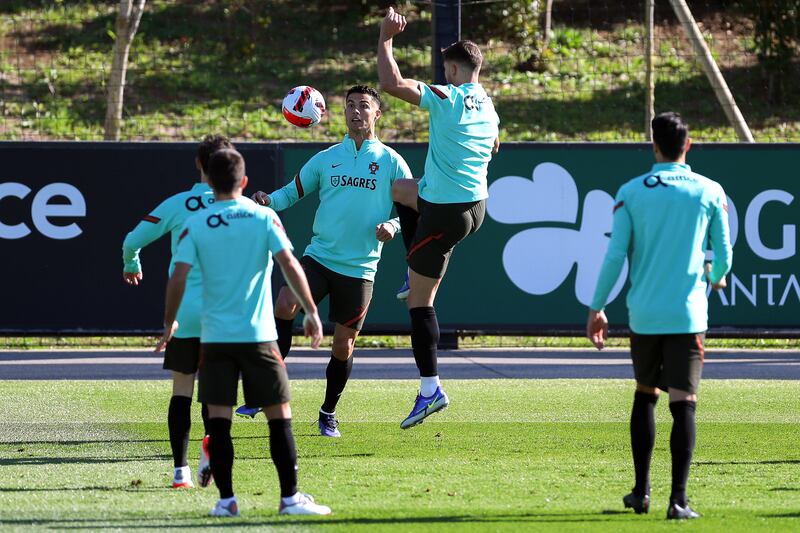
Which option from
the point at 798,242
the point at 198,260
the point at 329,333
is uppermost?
the point at 198,260

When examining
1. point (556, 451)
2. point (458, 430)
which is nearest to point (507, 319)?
point (458, 430)

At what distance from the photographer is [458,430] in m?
9.04

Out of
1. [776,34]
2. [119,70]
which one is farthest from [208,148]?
[776,34]

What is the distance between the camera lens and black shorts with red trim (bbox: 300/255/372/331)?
8.69 meters

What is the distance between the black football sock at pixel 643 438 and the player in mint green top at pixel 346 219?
118 inches

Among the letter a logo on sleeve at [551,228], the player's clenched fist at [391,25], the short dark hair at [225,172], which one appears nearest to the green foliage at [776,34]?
the letter a logo on sleeve at [551,228]

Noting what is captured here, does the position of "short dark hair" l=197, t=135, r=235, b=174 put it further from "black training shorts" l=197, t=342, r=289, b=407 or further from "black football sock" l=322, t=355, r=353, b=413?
"black football sock" l=322, t=355, r=353, b=413

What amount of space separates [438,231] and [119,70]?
40.3ft

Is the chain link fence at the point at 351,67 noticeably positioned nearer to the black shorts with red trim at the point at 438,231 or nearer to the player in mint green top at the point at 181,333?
the black shorts with red trim at the point at 438,231

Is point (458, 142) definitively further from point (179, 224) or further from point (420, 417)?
point (179, 224)

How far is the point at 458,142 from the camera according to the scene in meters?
8.12

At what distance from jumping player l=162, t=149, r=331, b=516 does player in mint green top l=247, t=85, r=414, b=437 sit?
2.89 m

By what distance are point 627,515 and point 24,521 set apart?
2.76m

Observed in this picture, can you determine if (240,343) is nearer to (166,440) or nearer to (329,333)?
(166,440)
